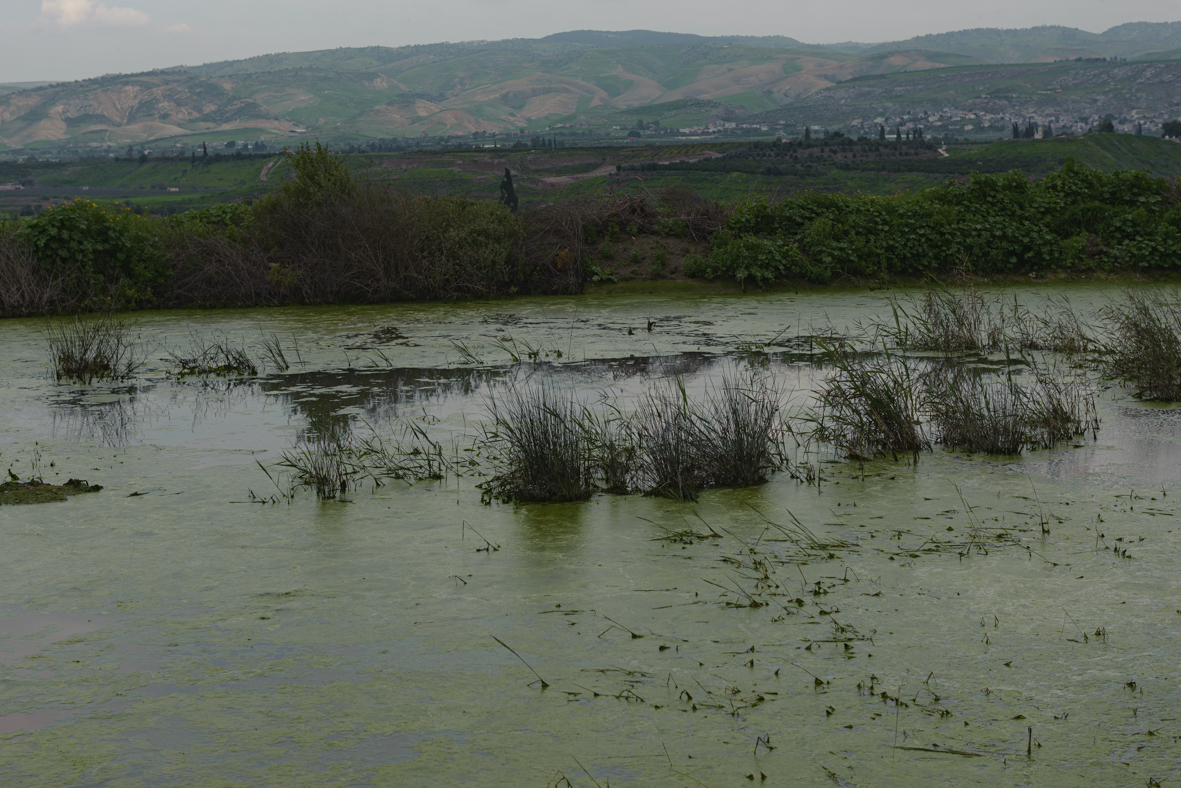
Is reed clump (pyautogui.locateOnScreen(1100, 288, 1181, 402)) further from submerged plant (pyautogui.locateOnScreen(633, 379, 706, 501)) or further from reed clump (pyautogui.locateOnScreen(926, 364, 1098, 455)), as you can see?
submerged plant (pyautogui.locateOnScreen(633, 379, 706, 501))

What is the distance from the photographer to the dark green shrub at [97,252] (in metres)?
15.8

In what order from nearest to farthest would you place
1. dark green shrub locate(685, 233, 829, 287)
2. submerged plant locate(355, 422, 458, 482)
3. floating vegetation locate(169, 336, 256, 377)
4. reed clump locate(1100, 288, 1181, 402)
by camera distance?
submerged plant locate(355, 422, 458, 482), reed clump locate(1100, 288, 1181, 402), floating vegetation locate(169, 336, 256, 377), dark green shrub locate(685, 233, 829, 287)

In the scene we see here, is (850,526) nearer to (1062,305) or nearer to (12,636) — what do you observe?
(12,636)

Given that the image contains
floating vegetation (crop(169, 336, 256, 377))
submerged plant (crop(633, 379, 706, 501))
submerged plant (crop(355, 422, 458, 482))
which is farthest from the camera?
floating vegetation (crop(169, 336, 256, 377))

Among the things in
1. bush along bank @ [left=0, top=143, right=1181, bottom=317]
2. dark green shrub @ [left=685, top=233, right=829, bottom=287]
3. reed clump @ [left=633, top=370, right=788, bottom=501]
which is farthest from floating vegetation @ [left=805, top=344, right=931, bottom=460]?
bush along bank @ [left=0, top=143, right=1181, bottom=317]

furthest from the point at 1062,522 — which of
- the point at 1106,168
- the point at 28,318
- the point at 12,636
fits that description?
the point at 1106,168

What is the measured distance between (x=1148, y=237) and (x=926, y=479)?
12.5 meters

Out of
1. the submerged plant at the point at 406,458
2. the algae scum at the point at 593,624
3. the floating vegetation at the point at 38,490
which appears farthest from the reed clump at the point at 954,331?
the floating vegetation at the point at 38,490

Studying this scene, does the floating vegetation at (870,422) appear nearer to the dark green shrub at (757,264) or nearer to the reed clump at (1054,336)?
the reed clump at (1054,336)

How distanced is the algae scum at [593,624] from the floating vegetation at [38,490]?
16cm

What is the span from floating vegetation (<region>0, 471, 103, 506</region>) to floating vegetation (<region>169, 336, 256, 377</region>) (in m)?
4.14

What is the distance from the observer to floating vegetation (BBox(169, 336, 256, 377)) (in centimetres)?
1127

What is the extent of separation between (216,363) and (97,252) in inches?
236

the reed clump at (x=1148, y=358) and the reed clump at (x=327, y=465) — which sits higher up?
the reed clump at (x=1148, y=358)
